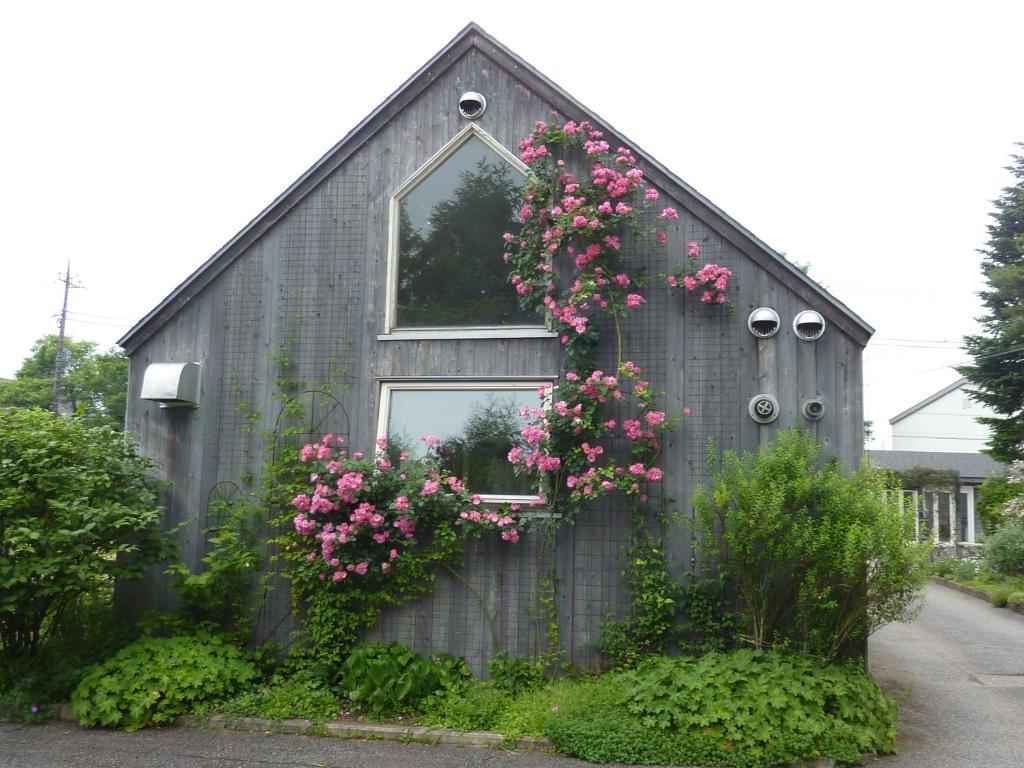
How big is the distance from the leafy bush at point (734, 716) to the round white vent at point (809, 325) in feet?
8.96

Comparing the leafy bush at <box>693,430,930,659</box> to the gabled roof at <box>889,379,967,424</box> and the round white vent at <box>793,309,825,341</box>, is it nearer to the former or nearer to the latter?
the round white vent at <box>793,309,825,341</box>

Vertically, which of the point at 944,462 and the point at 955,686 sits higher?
the point at 944,462

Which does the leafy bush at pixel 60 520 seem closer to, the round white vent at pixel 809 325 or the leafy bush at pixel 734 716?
the leafy bush at pixel 734 716

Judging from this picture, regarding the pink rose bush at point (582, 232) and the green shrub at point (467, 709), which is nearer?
the green shrub at point (467, 709)

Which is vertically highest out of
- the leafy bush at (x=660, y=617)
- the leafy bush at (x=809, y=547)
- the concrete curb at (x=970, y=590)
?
the leafy bush at (x=809, y=547)

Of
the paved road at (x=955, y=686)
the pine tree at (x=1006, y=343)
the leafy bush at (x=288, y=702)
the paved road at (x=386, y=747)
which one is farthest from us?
the pine tree at (x=1006, y=343)

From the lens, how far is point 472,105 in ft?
26.6

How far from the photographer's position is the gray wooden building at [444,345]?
7105mm

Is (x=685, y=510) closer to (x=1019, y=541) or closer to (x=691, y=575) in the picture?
(x=691, y=575)

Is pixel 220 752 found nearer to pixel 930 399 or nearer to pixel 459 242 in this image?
pixel 459 242

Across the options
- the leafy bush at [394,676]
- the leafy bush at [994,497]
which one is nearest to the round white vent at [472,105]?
the leafy bush at [394,676]

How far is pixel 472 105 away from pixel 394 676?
18.1ft

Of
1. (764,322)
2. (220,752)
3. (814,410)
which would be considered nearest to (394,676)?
(220,752)

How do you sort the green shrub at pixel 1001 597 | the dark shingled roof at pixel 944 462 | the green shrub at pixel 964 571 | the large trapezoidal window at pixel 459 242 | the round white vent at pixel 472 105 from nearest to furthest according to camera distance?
the large trapezoidal window at pixel 459 242 < the round white vent at pixel 472 105 < the green shrub at pixel 1001 597 < the green shrub at pixel 964 571 < the dark shingled roof at pixel 944 462
